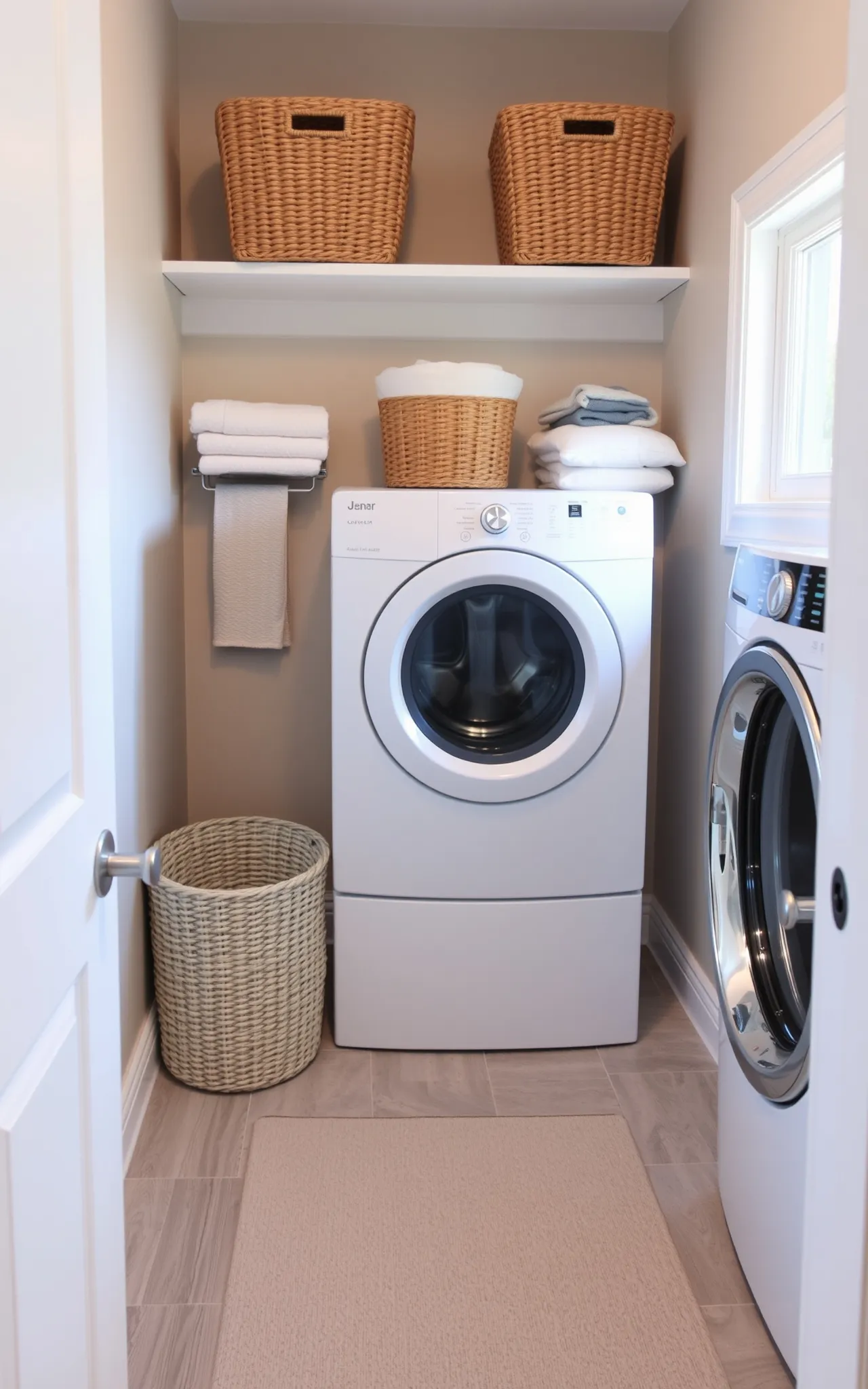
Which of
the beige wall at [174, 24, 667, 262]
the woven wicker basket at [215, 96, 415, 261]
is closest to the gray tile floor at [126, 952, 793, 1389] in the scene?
the woven wicker basket at [215, 96, 415, 261]

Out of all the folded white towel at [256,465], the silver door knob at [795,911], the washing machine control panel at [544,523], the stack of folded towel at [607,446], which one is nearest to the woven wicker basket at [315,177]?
the folded white towel at [256,465]

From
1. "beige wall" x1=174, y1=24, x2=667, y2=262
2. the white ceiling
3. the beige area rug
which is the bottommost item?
the beige area rug

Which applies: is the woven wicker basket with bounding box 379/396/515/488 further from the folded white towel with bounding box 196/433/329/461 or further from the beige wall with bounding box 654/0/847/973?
the beige wall with bounding box 654/0/847/973

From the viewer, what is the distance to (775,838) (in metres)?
1.69

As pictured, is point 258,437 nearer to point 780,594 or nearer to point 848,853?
point 780,594

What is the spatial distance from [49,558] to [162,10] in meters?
2.15

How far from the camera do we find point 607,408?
258 cm

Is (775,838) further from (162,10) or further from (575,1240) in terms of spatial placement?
(162,10)

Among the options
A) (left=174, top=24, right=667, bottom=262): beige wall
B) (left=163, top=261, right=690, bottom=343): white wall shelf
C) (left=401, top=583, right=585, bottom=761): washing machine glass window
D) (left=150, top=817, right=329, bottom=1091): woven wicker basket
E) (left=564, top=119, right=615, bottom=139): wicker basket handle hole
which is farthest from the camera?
(left=174, top=24, right=667, bottom=262): beige wall

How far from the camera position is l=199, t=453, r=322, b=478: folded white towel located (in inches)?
102

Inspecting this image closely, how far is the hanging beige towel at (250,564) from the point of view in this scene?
2.73m

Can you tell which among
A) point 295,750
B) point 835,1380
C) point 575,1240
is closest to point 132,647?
point 295,750

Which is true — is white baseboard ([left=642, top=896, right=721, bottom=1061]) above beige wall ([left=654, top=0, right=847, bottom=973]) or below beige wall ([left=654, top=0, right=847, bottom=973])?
below

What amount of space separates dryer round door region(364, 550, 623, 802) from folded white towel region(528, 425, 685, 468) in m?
A: 0.31
